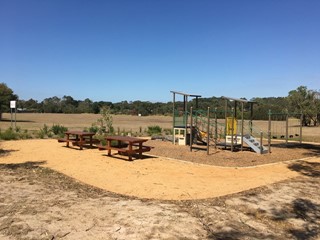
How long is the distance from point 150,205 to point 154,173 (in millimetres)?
3266

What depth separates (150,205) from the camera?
5.27 meters

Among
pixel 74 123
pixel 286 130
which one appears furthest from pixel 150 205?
pixel 74 123

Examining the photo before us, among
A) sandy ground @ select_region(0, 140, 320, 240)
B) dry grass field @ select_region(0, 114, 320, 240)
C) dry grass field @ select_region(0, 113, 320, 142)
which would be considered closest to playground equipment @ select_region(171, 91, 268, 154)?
dry grass field @ select_region(0, 114, 320, 240)

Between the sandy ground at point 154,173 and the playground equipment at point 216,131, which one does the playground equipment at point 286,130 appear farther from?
the sandy ground at point 154,173

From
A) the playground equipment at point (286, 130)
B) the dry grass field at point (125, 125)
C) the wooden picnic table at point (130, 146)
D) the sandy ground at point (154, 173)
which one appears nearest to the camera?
the sandy ground at point (154, 173)

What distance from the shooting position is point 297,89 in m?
42.8

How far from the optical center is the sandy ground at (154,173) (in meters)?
6.64

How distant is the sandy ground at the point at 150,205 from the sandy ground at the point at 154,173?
0.02m

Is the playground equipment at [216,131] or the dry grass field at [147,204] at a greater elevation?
the playground equipment at [216,131]

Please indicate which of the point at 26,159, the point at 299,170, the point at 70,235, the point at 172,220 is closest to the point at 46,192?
the point at 70,235

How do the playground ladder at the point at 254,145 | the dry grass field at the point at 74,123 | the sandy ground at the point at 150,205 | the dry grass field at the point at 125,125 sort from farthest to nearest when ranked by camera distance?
the dry grass field at the point at 74,123 < the dry grass field at the point at 125,125 < the playground ladder at the point at 254,145 < the sandy ground at the point at 150,205

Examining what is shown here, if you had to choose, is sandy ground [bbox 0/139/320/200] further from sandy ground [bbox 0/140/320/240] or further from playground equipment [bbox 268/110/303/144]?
playground equipment [bbox 268/110/303/144]

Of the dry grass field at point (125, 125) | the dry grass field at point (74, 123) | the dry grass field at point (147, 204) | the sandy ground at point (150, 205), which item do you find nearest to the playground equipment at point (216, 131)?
the dry grass field at point (147, 204)

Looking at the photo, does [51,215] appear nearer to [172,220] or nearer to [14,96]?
[172,220]
